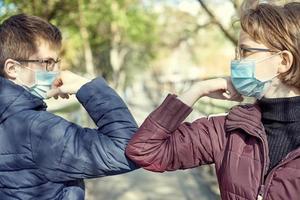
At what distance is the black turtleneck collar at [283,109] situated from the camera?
1713mm

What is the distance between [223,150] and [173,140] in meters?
0.20

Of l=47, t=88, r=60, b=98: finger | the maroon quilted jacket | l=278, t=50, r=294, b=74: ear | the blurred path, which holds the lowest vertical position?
the blurred path

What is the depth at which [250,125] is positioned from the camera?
1.71 m

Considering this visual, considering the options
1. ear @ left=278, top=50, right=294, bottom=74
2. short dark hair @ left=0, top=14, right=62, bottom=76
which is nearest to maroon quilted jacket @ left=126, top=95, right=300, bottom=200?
ear @ left=278, top=50, right=294, bottom=74

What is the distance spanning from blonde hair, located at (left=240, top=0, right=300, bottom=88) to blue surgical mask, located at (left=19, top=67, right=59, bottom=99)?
0.79 metres

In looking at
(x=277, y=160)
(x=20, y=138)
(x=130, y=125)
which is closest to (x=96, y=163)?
(x=130, y=125)

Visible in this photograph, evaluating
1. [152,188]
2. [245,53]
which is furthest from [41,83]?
[152,188]

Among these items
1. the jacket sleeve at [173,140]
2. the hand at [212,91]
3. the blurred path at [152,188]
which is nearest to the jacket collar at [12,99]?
the jacket sleeve at [173,140]

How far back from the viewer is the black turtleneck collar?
5.62 ft

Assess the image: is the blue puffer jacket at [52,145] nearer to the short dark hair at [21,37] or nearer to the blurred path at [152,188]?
the short dark hair at [21,37]

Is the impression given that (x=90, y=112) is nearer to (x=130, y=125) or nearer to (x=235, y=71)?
(x=130, y=125)

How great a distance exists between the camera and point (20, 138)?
1.74 metres

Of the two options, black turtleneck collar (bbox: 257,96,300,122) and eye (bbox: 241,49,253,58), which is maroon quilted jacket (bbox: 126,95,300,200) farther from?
eye (bbox: 241,49,253,58)

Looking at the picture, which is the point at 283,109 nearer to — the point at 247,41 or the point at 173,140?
the point at 247,41
